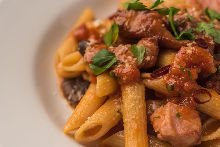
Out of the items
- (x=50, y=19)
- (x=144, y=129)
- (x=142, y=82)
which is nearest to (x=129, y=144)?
(x=144, y=129)

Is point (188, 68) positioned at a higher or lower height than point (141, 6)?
lower

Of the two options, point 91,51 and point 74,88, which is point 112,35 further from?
point 74,88

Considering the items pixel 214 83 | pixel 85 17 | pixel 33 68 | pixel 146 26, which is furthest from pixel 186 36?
pixel 33 68

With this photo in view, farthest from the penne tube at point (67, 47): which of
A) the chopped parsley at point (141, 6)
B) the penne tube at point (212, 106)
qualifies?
the penne tube at point (212, 106)

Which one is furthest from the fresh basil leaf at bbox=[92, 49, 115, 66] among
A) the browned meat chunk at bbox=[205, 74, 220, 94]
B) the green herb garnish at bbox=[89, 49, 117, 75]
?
the browned meat chunk at bbox=[205, 74, 220, 94]

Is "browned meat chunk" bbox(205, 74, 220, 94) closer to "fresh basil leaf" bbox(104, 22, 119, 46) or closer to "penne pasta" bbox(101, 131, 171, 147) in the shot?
"penne pasta" bbox(101, 131, 171, 147)

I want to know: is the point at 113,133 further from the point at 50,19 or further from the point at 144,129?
the point at 50,19

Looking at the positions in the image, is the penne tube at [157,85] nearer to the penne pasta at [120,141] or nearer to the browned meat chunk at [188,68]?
the browned meat chunk at [188,68]
